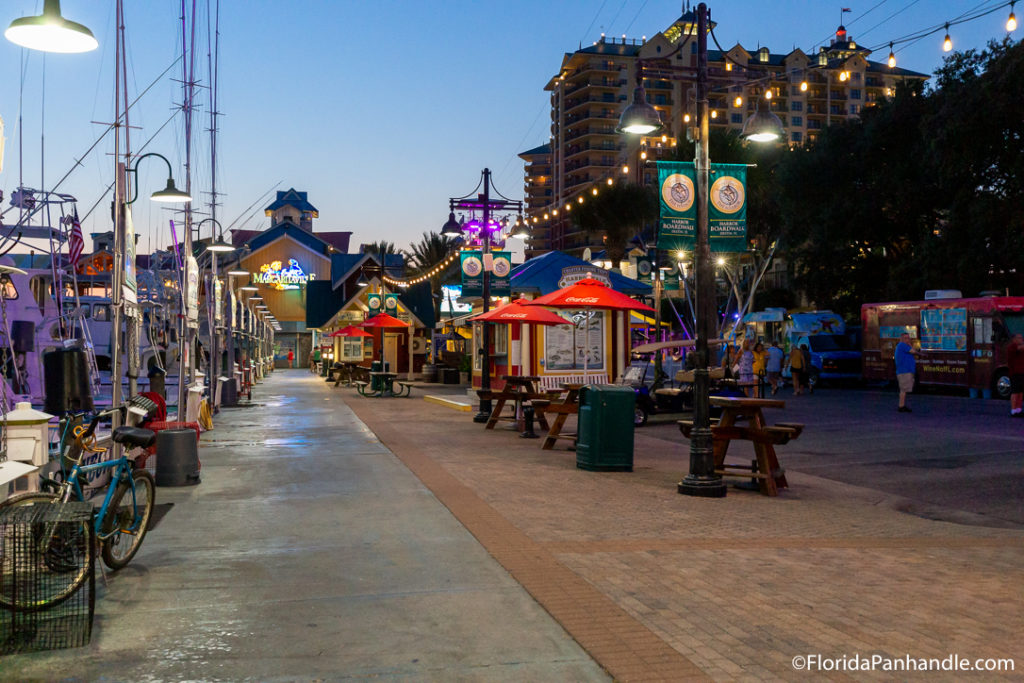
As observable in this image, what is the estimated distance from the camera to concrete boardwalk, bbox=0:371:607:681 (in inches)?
185

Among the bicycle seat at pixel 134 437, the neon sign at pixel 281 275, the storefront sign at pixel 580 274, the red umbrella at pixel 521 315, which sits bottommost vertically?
the bicycle seat at pixel 134 437

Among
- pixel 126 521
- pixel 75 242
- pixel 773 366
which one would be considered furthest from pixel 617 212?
pixel 126 521

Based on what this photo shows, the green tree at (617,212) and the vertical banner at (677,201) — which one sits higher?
the green tree at (617,212)

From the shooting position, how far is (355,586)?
628 centimetres

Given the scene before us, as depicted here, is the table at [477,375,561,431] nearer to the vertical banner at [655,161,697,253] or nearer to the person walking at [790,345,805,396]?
the vertical banner at [655,161,697,253]

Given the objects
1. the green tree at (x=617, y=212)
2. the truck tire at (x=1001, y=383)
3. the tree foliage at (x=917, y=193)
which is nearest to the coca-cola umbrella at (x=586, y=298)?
the truck tire at (x=1001, y=383)

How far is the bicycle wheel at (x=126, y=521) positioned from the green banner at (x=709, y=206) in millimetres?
6357

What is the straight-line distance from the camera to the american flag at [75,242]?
67.8 ft

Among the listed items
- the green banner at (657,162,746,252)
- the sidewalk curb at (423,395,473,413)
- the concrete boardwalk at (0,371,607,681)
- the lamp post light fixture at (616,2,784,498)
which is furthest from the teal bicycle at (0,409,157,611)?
the sidewalk curb at (423,395,473,413)

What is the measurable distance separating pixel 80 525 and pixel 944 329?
28966 millimetres

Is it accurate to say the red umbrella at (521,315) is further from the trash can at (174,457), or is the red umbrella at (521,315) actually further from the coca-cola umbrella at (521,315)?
the trash can at (174,457)

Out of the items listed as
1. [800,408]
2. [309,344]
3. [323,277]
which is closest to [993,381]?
[800,408]

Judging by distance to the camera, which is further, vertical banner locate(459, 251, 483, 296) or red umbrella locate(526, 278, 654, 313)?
vertical banner locate(459, 251, 483, 296)

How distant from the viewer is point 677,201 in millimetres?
11031
